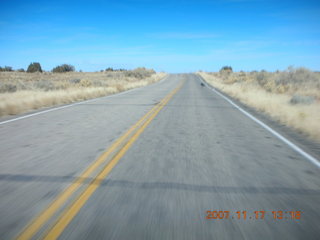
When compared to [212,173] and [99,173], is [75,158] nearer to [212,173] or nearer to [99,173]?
[99,173]

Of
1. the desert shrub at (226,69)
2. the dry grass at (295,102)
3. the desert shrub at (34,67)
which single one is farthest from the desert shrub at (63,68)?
the dry grass at (295,102)

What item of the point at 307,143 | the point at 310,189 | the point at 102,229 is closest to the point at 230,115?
the point at 307,143

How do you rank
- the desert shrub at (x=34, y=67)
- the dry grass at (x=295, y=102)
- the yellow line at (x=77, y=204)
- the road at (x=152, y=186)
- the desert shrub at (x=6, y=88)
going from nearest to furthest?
the yellow line at (x=77, y=204) → the road at (x=152, y=186) → the dry grass at (x=295, y=102) → the desert shrub at (x=6, y=88) → the desert shrub at (x=34, y=67)

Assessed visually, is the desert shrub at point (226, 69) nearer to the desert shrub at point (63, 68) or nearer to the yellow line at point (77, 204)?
the desert shrub at point (63, 68)

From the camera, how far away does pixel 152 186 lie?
3.95 m

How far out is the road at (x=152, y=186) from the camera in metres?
2.88

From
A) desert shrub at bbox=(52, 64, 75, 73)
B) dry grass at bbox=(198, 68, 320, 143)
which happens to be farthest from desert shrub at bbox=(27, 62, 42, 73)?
dry grass at bbox=(198, 68, 320, 143)

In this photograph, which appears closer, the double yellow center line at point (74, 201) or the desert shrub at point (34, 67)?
the double yellow center line at point (74, 201)

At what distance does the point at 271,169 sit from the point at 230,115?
6.52 meters

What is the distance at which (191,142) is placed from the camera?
6.66 metres

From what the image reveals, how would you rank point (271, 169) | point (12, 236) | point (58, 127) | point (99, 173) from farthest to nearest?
point (58, 127)
point (271, 169)
point (99, 173)
point (12, 236)
